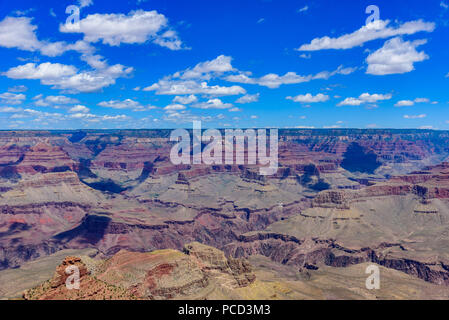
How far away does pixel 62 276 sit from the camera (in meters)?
48.5

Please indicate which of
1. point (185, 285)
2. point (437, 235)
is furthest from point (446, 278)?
point (185, 285)

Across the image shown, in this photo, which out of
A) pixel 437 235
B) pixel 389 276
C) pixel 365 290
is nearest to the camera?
pixel 365 290

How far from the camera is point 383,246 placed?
547ft

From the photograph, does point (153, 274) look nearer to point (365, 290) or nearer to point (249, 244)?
point (365, 290)

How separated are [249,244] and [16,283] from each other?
108493 millimetres
